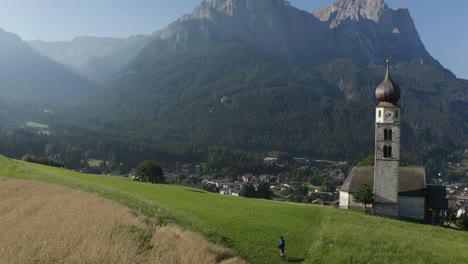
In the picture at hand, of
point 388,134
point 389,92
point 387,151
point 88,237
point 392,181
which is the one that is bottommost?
point 88,237

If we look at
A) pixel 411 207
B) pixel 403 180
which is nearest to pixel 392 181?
pixel 403 180

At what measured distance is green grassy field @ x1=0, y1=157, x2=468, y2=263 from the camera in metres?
26.4

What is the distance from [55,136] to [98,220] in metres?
194

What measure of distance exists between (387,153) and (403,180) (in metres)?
4.75

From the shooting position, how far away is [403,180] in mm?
50469

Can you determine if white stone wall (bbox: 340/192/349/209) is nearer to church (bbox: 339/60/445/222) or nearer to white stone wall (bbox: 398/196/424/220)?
church (bbox: 339/60/445/222)

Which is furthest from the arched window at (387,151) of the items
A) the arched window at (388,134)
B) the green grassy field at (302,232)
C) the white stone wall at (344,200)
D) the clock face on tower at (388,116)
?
the green grassy field at (302,232)

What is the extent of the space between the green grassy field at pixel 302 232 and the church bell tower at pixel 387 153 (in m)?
9.22

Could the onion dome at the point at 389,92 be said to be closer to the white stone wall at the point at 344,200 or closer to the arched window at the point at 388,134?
the arched window at the point at 388,134

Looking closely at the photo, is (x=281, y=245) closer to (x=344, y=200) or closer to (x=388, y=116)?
(x=344, y=200)

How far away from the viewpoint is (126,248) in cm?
1742

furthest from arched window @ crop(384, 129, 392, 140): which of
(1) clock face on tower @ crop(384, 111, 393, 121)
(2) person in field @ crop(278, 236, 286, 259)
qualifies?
(2) person in field @ crop(278, 236, 286, 259)

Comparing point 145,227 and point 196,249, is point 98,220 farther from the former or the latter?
point 196,249

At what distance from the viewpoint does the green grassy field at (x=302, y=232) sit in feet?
86.6
